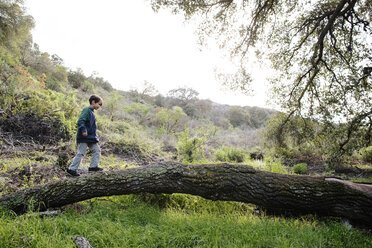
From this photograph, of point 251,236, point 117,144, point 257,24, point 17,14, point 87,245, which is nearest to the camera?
point 87,245

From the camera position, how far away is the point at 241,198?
3.06 meters

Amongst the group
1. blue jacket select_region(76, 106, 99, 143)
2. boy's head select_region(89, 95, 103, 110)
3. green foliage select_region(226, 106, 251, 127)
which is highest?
green foliage select_region(226, 106, 251, 127)

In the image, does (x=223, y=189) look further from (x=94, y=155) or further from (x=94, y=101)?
(x=94, y=101)

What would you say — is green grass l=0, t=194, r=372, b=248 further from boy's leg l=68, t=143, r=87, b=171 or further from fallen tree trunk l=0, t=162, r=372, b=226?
boy's leg l=68, t=143, r=87, b=171

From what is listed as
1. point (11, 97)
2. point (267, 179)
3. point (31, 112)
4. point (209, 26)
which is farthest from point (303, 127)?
point (11, 97)

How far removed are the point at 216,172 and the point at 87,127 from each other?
2.97m

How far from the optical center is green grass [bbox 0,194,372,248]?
2098 mm

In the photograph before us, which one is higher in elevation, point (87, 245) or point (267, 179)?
point (267, 179)

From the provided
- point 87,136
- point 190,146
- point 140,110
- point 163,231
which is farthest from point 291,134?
point 140,110

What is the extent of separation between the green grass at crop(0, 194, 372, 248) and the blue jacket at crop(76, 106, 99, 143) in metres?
1.34

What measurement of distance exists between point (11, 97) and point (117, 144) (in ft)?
13.8

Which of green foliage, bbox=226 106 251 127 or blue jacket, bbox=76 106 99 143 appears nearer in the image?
blue jacket, bbox=76 106 99 143

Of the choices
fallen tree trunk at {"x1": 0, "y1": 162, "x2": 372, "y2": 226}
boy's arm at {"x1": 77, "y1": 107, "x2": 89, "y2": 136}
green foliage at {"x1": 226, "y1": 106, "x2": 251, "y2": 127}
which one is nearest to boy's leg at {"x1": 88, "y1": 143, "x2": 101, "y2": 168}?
boy's arm at {"x1": 77, "y1": 107, "x2": 89, "y2": 136}

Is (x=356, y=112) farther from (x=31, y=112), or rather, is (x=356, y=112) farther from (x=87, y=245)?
(x=31, y=112)
